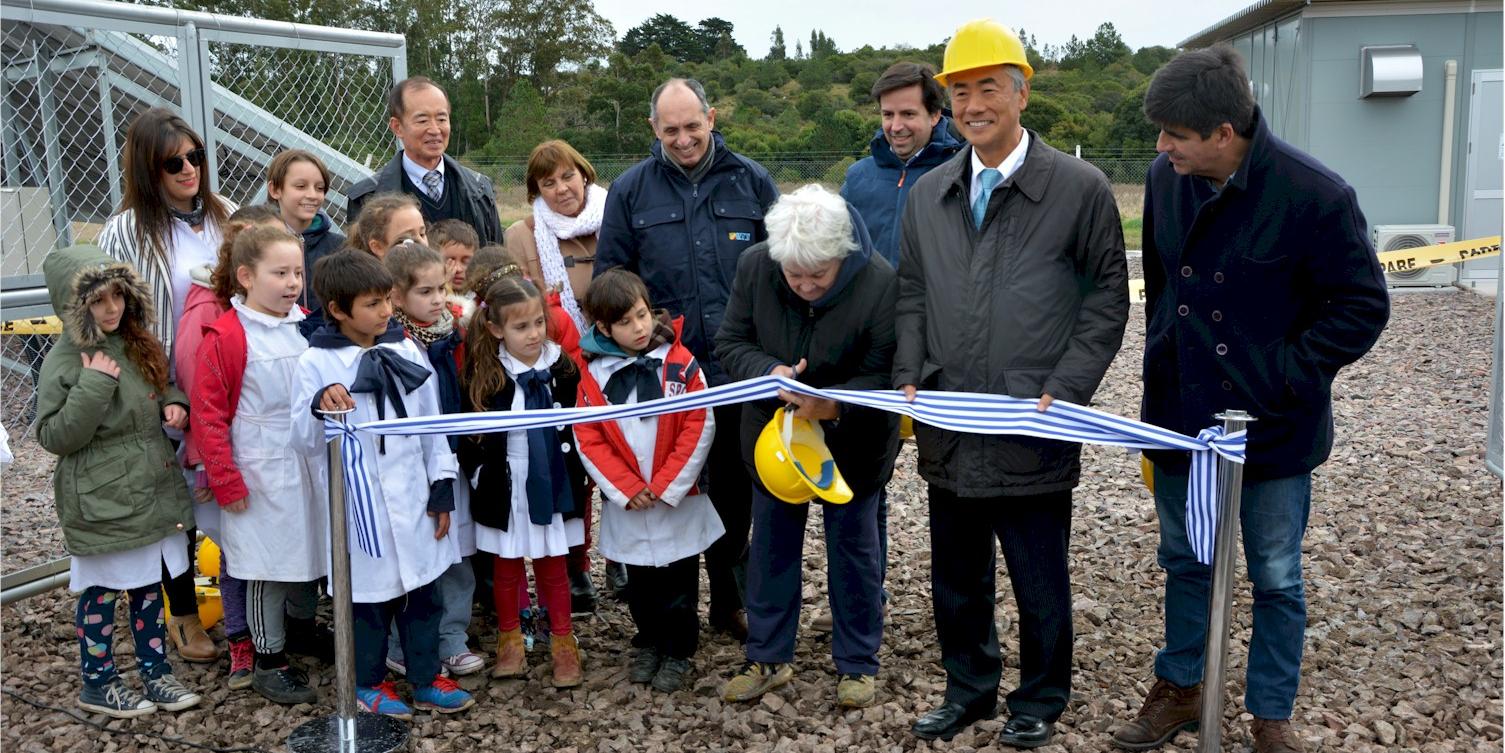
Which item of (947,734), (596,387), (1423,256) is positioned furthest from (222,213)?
(1423,256)

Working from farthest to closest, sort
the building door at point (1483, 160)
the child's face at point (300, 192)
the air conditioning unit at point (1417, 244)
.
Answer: the building door at point (1483, 160) < the air conditioning unit at point (1417, 244) < the child's face at point (300, 192)

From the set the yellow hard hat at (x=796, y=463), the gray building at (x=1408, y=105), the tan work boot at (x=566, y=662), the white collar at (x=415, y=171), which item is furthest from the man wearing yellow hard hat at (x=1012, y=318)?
the gray building at (x=1408, y=105)

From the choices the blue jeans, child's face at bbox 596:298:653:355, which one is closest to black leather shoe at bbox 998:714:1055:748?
the blue jeans

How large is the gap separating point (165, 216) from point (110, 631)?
1.58 m

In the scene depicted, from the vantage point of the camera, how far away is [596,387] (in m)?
4.73

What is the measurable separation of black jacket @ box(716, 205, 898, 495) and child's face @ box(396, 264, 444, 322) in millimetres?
1051

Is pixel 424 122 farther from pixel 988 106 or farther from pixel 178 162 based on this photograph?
pixel 988 106

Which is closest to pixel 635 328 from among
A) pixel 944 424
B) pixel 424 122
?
pixel 944 424

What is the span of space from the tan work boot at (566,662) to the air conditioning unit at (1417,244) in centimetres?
1435

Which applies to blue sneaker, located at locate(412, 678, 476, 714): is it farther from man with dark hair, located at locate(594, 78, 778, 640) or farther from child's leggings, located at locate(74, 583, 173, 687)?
man with dark hair, located at locate(594, 78, 778, 640)

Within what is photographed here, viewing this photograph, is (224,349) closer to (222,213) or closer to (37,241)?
(222,213)

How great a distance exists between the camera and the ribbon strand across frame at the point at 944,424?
370 cm

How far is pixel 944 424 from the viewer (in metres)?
3.92

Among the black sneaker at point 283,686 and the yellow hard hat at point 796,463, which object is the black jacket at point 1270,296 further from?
the black sneaker at point 283,686
